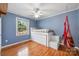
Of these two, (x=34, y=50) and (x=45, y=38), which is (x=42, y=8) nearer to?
(x=45, y=38)

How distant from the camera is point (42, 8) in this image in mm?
1362

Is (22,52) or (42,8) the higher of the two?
(42,8)

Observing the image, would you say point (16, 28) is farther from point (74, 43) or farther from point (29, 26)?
point (74, 43)

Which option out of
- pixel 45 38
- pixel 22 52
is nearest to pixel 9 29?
pixel 22 52

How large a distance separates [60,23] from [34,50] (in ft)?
1.99

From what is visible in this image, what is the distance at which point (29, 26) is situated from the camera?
1.44 m


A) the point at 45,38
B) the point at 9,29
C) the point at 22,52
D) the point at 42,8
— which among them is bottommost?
the point at 22,52

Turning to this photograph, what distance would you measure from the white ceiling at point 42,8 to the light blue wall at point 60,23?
0.25ft

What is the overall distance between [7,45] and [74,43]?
1043 mm

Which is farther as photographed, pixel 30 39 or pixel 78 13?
pixel 30 39

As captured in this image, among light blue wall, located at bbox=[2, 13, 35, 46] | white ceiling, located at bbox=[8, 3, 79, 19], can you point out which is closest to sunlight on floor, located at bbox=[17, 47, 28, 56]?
light blue wall, located at bbox=[2, 13, 35, 46]

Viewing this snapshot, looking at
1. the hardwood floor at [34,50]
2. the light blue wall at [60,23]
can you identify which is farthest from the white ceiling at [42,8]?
the hardwood floor at [34,50]

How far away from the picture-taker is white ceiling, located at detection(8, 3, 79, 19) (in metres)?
1.33

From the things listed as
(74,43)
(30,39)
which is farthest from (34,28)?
(74,43)
